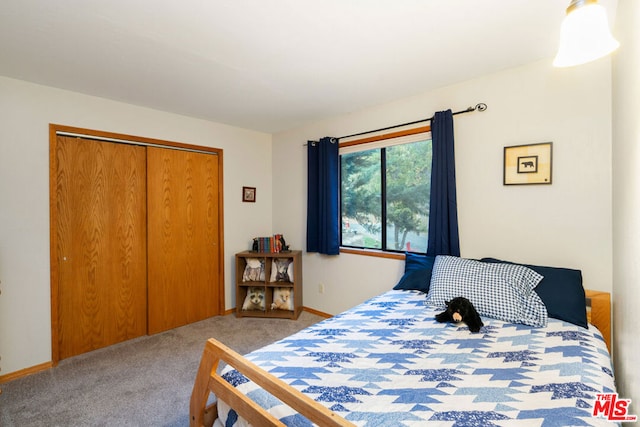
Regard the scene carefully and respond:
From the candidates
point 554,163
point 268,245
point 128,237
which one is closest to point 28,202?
point 128,237

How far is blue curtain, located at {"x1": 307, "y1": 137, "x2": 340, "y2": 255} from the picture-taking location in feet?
11.0

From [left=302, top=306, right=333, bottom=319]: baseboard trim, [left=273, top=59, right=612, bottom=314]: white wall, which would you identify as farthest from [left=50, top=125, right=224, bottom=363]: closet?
[left=273, top=59, right=612, bottom=314]: white wall

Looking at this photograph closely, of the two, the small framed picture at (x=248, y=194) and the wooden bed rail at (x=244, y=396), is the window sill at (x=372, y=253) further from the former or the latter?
the wooden bed rail at (x=244, y=396)

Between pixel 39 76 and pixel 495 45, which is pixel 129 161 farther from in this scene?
pixel 495 45

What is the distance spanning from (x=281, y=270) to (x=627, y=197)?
10.1 feet

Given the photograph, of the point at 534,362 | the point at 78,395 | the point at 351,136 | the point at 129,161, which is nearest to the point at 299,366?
the point at 534,362

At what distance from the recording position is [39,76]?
2289mm

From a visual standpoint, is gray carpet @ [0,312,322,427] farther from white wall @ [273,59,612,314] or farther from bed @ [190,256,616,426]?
white wall @ [273,59,612,314]

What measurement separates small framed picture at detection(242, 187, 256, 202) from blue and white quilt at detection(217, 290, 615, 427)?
248cm

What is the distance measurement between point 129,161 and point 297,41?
2180 mm

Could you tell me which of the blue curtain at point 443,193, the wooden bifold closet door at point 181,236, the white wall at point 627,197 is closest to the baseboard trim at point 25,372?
the wooden bifold closet door at point 181,236

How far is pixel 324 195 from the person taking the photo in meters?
3.38

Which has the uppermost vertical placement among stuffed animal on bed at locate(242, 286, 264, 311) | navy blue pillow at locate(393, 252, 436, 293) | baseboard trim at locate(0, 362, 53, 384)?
navy blue pillow at locate(393, 252, 436, 293)

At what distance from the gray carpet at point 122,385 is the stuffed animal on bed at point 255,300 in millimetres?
553
